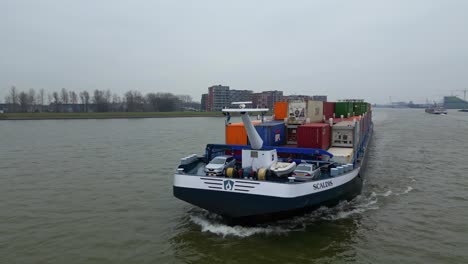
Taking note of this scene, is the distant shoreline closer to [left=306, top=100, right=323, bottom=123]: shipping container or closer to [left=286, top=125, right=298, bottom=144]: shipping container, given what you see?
[left=306, top=100, right=323, bottom=123]: shipping container

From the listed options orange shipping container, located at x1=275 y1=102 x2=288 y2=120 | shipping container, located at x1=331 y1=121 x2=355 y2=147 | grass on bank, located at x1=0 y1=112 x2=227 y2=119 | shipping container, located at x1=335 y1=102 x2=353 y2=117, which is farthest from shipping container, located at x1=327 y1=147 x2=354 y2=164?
grass on bank, located at x1=0 y1=112 x2=227 y2=119

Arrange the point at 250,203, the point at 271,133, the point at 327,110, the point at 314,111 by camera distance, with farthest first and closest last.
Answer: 1. the point at 327,110
2. the point at 314,111
3. the point at 271,133
4. the point at 250,203

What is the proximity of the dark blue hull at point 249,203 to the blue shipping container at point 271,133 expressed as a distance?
540 cm

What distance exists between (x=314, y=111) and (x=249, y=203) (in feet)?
43.4

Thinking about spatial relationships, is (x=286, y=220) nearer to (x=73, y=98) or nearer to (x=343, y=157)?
(x=343, y=157)

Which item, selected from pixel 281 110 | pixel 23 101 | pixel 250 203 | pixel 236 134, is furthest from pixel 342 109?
pixel 23 101

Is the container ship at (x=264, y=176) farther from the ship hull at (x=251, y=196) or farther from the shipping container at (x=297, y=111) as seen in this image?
the shipping container at (x=297, y=111)

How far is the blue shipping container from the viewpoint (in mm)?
19150

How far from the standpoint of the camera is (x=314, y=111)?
81.0 feet

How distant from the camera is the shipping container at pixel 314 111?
76.4 ft

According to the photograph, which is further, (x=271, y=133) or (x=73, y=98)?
(x=73, y=98)

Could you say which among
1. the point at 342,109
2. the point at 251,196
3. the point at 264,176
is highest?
the point at 342,109

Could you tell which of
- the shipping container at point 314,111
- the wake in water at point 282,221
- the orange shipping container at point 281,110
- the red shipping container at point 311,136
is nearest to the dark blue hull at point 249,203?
the wake in water at point 282,221

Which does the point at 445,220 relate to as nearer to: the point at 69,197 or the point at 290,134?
the point at 290,134
